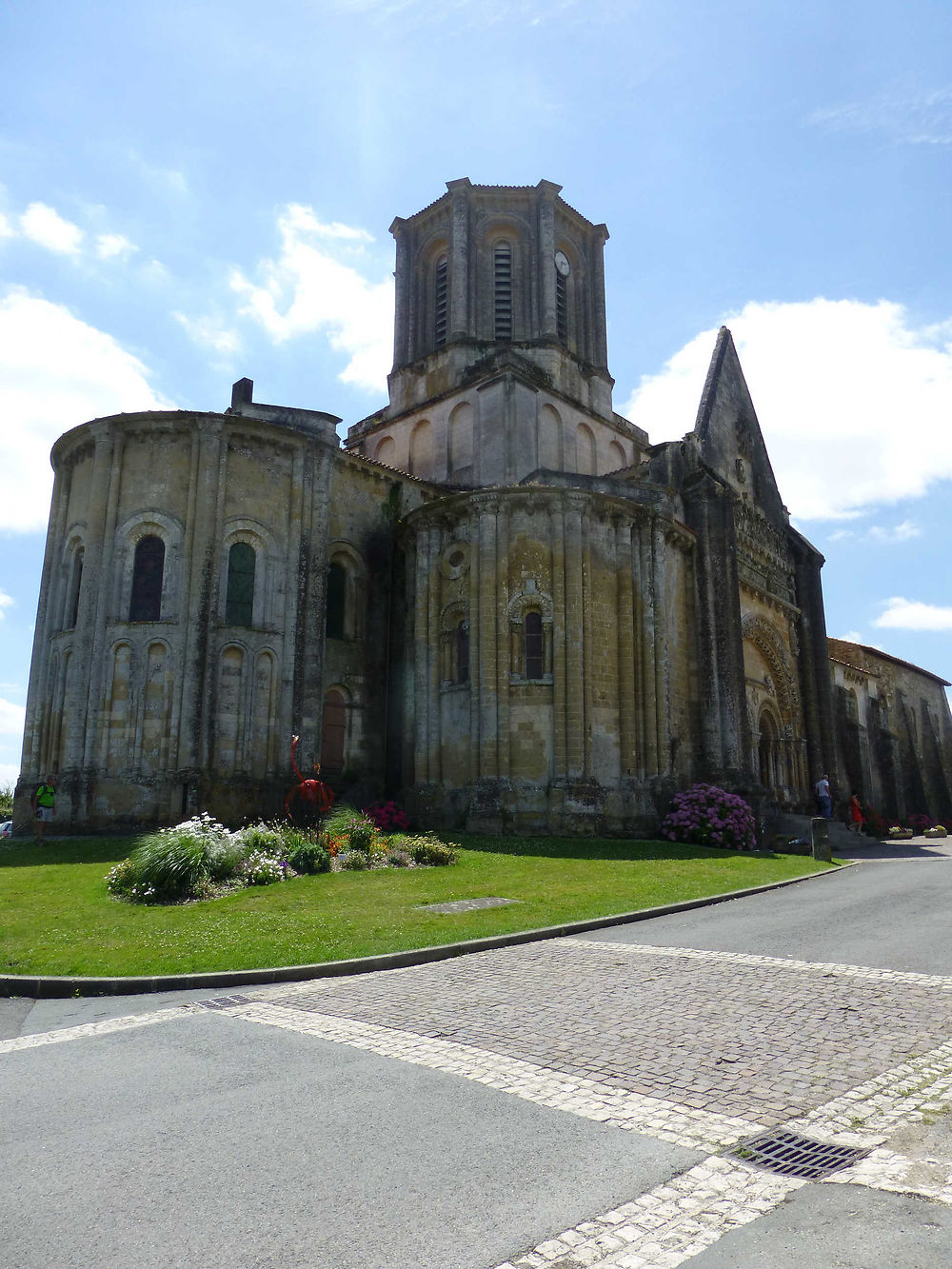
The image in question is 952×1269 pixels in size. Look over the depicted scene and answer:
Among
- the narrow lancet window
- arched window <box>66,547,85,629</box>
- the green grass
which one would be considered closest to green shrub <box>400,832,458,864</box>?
the green grass

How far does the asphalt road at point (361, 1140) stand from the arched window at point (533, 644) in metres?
14.8

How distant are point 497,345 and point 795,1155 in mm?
31025

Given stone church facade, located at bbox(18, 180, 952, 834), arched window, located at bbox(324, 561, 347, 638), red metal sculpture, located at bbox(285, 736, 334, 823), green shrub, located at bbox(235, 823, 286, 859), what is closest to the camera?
green shrub, located at bbox(235, 823, 286, 859)

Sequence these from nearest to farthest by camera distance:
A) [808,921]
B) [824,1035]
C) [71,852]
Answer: [824,1035]
[808,921]
[71,852]

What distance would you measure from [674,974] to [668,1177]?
4.45m

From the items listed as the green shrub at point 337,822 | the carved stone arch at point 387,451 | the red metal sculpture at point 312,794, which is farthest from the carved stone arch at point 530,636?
the carved stone arch at point 387,451

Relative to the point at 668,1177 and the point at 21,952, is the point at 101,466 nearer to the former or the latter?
the point at 21,952

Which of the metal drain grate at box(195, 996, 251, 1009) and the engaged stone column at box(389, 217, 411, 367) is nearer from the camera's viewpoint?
the metal drain grate at box(195, 996, 251, 1009)

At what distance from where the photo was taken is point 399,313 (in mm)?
35156

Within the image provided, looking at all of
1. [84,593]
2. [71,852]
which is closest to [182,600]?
[84,593]

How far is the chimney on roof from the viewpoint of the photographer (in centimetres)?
2861

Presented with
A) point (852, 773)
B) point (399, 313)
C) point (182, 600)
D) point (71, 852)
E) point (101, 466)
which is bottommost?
point (71, 852)

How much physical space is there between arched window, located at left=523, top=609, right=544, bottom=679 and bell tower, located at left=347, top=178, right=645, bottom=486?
24.8ft

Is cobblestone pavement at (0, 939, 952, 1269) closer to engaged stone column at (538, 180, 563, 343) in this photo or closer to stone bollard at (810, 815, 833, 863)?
stone bollard at (810, 815, 833, 863)
